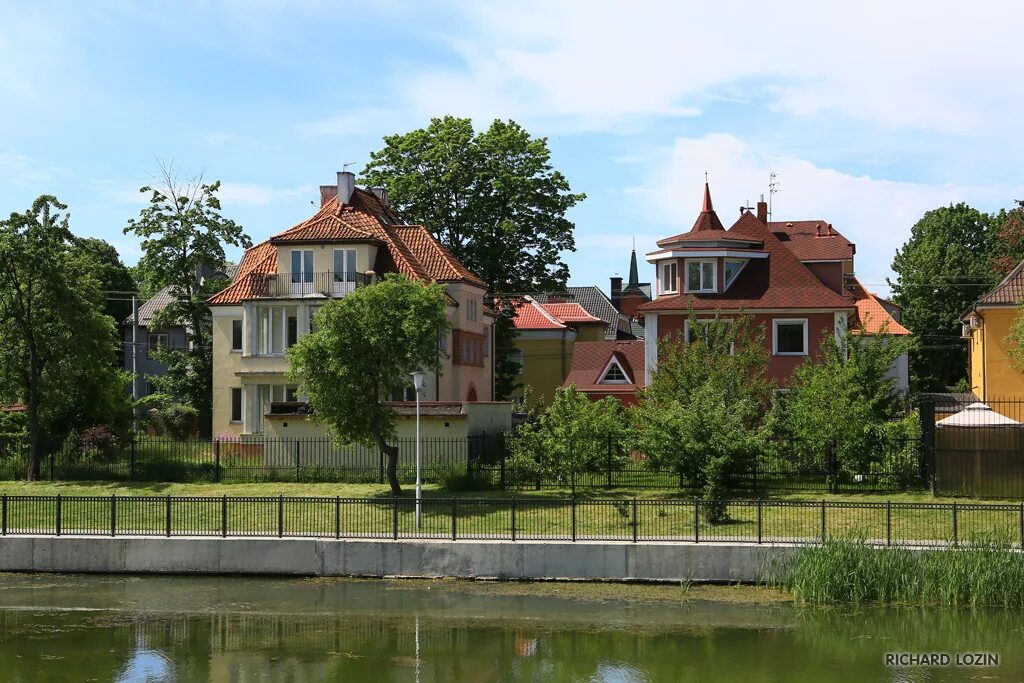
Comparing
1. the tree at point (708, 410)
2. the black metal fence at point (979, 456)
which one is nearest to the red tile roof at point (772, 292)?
the tree at point (708, 410)

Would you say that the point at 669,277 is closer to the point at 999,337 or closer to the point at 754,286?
the point at 754,286

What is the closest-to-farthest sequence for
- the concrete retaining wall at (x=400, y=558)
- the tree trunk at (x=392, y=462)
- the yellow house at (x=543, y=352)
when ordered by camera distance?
the concrete retaining wall at (x=400, y=558) → the tree trunk at (x=392, y=462) → the yellow house at (x=543, y=352)

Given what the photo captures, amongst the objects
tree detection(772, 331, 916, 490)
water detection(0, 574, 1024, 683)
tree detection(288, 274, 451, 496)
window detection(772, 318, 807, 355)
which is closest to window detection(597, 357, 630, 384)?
window detection(772, 318, 807, 355)

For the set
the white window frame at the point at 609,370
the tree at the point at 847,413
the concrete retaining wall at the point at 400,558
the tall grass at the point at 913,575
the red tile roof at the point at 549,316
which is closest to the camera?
the tall grass at the point at 913,575

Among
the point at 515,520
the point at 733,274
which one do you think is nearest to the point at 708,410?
the point at 515,520

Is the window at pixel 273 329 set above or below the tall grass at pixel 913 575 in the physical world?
above

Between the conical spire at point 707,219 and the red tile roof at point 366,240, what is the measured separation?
9.48 meters

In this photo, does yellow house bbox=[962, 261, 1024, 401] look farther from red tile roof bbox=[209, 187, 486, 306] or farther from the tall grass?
the tall grass

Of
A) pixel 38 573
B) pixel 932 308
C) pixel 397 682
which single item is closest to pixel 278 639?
pixel 397 682

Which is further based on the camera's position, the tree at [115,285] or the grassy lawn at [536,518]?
the tree at [115,285]

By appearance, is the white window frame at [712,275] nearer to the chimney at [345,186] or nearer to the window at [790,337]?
the window at [790,337]

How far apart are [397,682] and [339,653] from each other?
2.34 meters

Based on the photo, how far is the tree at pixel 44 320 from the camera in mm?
41031

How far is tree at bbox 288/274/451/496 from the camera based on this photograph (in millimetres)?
36125
